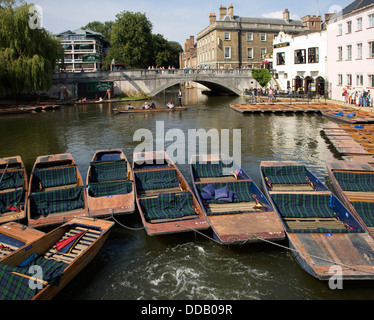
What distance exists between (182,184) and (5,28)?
114 feet

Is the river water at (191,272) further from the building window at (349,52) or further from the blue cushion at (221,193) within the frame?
the building window at (349,52)

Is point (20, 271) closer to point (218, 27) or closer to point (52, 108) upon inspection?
point (52, 108)

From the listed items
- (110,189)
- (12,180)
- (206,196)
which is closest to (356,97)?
(206,196)

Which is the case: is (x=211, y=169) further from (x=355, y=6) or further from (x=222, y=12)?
(x=222, y=12)

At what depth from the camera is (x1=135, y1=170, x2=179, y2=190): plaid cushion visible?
45.3 feet

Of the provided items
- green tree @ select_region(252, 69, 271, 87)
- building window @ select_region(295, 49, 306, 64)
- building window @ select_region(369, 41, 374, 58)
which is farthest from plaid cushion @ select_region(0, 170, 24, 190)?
green tree @ select_region(252, 69, 271, 87)

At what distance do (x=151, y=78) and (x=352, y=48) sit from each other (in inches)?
1064

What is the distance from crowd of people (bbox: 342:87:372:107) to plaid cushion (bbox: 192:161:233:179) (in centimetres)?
2272

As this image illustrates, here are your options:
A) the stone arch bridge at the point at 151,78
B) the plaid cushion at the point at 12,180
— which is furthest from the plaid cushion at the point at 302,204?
the stone arch bridge at the point at 151,78

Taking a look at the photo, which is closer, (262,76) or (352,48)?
(352,48)

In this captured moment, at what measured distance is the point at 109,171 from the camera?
15.4 meters

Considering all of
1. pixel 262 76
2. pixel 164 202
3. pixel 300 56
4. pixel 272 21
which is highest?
pixel 272 21

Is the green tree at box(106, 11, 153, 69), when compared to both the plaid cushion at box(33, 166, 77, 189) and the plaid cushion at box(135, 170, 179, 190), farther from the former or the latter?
the plaid cushion at box(135, 170, 179, 190)
